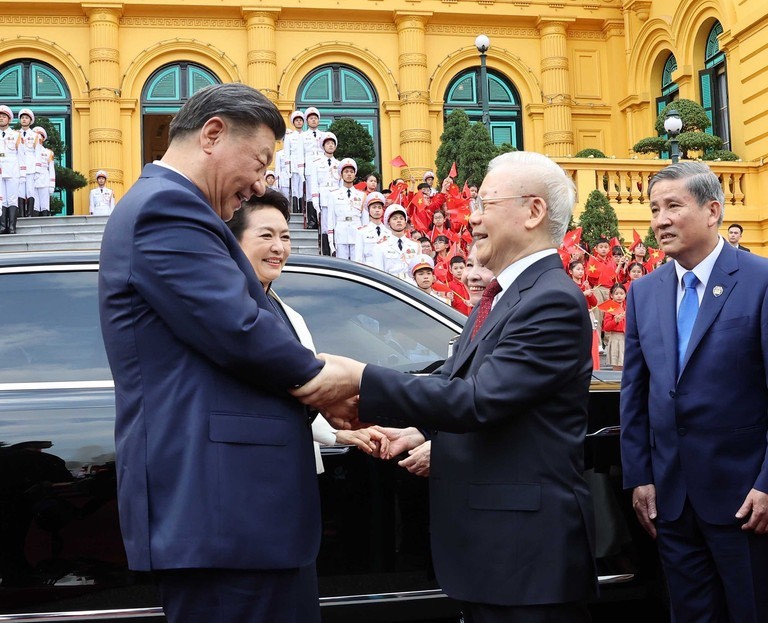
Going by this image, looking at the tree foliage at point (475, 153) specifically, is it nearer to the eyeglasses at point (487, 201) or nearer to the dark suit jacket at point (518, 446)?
the eyeglasses at point (487, 201)

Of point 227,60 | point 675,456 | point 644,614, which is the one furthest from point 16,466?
point 227,60

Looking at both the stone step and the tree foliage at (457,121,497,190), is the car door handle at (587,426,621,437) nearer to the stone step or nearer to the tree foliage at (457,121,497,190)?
the stone step

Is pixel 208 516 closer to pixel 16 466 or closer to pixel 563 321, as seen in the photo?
pixel 563 321

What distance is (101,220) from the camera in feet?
56.3

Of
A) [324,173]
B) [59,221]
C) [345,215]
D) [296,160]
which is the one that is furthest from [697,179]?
[59,221]

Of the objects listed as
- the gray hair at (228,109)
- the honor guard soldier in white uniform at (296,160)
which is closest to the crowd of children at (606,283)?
the honor guard soldier in white uniform at (296,160)

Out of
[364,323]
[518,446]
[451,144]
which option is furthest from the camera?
[451,144]

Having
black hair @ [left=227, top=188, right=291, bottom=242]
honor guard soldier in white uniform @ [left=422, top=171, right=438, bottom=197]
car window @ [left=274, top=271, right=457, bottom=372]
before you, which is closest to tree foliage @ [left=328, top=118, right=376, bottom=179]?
honor guard soldier in white uniform @ [left=422, top=171, right=438, bottom=197]

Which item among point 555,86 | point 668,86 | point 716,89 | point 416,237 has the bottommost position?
point 416,237

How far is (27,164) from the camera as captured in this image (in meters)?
17.9

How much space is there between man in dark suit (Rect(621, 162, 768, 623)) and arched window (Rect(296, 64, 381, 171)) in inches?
970

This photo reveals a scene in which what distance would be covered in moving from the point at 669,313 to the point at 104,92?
83.4 feet

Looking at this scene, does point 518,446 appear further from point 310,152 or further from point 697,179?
point 310,152

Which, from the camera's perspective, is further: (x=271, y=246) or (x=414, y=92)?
(x=414, y=92)
